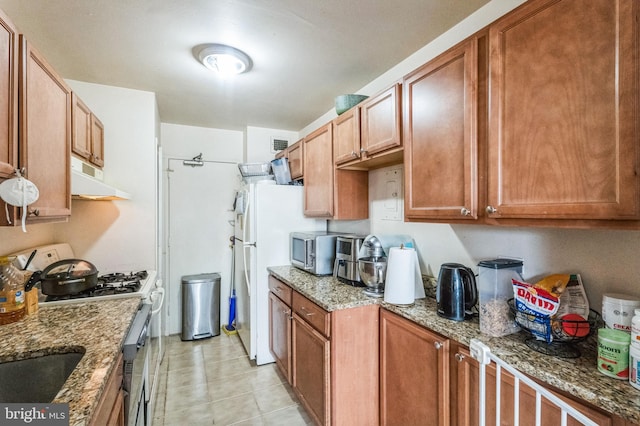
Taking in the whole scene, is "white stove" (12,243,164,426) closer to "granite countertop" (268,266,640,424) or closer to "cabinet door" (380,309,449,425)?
"granite countertop" (268,266,640,424)

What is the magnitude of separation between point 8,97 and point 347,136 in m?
1.71

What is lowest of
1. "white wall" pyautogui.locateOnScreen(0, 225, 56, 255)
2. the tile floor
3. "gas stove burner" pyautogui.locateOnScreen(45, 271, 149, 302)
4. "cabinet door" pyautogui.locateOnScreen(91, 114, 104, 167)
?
the tile floor

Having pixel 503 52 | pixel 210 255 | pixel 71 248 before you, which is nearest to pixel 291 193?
pixel 210 255

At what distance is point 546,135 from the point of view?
1.04 m

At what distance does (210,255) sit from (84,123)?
198cm

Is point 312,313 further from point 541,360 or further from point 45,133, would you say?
point 45,133

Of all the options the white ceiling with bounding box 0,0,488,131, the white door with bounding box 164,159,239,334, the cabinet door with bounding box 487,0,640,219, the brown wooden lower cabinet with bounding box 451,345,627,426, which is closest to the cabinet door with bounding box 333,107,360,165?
the white ceiling with bounding box 0,0,488,131

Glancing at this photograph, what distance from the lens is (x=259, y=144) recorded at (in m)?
3.56

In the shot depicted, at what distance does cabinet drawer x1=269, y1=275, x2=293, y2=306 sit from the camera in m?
2.28

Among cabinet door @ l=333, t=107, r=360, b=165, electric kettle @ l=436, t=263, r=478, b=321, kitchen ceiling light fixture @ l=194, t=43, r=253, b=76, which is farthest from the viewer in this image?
cabinet door @ l=333, t=107, r=360, b=165

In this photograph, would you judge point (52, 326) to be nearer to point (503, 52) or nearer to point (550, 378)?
point (550, 378)

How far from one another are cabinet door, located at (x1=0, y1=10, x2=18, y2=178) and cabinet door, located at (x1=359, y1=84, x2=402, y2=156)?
1662mm

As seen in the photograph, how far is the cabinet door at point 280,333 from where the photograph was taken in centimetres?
227

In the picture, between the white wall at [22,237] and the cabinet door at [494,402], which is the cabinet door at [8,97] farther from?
the cabinet door at [494,402]
